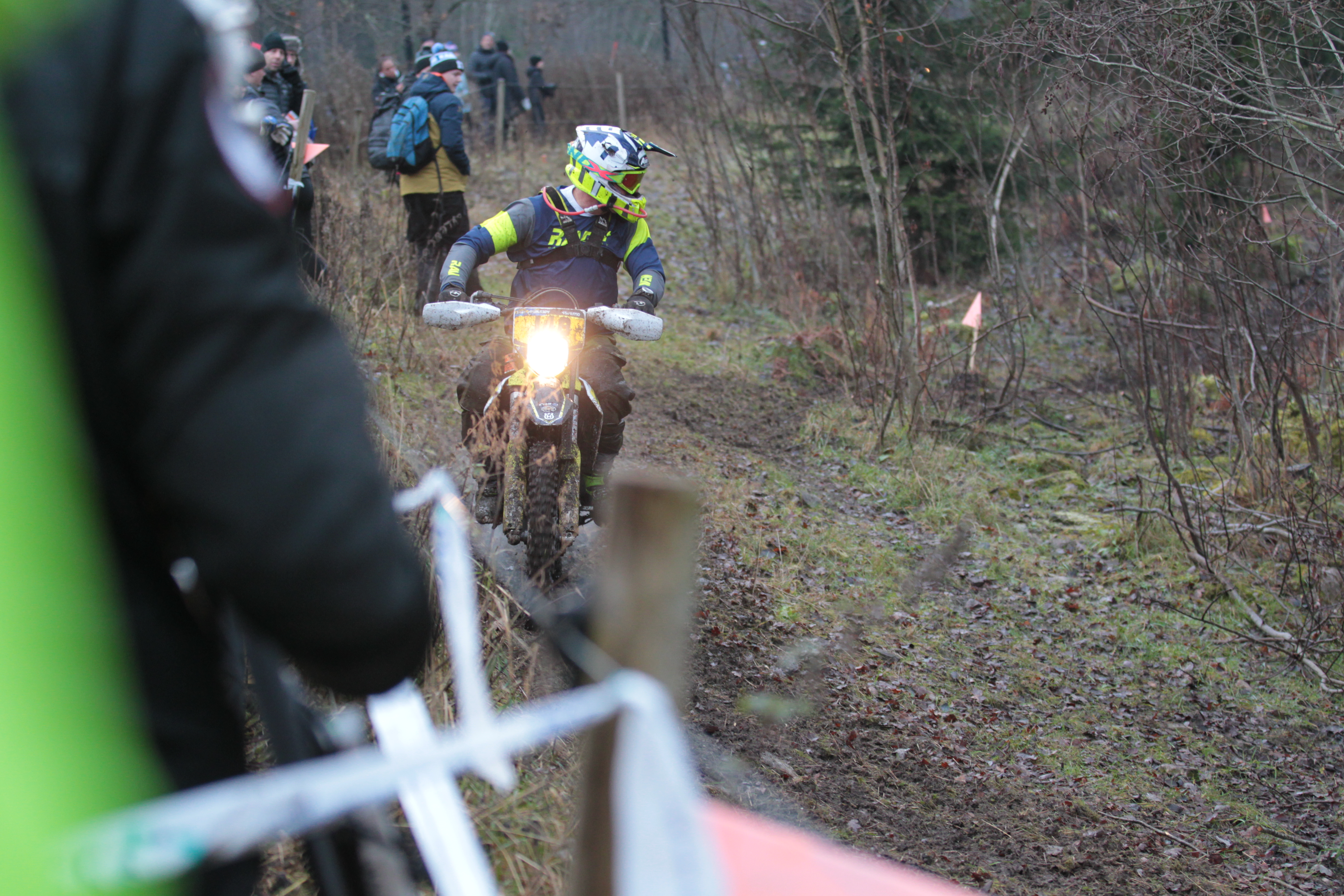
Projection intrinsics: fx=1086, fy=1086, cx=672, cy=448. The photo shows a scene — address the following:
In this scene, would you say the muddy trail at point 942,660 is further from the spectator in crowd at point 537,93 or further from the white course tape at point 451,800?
the spectator in crowd at point 537,93

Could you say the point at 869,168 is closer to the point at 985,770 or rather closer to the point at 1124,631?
the point at 1124,631

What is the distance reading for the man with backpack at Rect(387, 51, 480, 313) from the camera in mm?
8977

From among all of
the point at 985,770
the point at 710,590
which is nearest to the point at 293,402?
the point at 985,770

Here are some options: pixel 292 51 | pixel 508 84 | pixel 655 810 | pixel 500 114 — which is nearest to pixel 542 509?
pixel 655 810

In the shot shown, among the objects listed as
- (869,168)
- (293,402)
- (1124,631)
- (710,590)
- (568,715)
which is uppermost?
(869,168)

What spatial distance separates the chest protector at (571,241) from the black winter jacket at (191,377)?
4438 mm

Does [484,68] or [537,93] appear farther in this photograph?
[537,93]

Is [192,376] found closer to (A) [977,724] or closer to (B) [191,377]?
(B) [191,377]

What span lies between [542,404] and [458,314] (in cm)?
51

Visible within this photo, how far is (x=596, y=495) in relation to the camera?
5.26 metres

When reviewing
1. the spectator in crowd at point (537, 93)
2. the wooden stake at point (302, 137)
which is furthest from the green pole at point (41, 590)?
the spectator in crowd at point (537, 93)

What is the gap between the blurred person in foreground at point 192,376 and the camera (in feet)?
2.57

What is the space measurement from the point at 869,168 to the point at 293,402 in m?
7.99

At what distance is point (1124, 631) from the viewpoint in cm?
630
